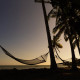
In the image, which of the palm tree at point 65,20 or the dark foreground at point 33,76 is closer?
the dark foreground at point 33,76

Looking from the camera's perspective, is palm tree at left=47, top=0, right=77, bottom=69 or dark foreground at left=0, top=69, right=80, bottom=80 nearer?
dark foreground at left=0, top=69, right=80, bottom=80

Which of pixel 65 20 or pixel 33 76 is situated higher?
pixel 65 20

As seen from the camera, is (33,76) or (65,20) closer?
(33,76)

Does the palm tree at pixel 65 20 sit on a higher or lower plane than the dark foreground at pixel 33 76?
higher

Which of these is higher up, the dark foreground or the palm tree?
the palm tree

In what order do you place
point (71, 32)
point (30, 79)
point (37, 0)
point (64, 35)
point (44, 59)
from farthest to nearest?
point (64, 35), point (71, 32), point (37, 0), point (44, 59), point (30, 79)

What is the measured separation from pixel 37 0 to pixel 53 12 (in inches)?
137

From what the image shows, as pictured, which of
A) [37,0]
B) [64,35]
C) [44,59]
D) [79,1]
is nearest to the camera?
[79,1]

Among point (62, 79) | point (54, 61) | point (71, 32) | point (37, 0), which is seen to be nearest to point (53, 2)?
point (37, 0)

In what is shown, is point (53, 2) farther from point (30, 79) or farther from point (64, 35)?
point (30, 79)

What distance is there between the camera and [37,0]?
10.8 meters

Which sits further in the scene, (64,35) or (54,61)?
(64,35)

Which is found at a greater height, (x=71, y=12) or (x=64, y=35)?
(x=71, y=12)

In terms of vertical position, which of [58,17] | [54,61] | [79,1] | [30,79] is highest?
[79,1]
